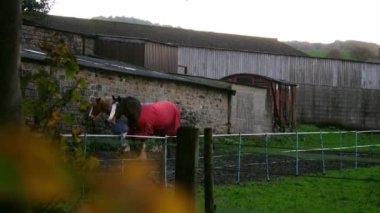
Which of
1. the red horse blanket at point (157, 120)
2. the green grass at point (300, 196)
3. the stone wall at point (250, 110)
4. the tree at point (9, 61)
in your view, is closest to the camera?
the tree at point (9, 61)

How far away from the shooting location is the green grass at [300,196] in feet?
29.3

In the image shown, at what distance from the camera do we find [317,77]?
38.0 metres

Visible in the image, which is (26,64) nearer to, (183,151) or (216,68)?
(183,151)

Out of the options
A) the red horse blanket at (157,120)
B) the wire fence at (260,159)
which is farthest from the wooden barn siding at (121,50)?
the red horse blanket at (157,120)

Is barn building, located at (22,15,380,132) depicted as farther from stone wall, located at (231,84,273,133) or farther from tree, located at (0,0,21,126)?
tree, located at (0,0,21,126)

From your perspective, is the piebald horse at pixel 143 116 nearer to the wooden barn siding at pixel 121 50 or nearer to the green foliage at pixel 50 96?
the green foliage at pixel 50 96

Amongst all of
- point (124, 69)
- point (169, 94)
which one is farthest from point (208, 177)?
point (169, 94)

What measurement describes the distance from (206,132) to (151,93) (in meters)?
14.8

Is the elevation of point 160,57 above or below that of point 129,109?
above

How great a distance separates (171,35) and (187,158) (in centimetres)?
3928

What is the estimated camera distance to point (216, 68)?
1467 inches

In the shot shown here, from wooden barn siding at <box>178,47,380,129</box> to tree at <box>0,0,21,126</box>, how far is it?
3186 centimetres

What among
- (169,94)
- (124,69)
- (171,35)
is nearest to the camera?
(124,69)

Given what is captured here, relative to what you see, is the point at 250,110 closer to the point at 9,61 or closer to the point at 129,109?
the point at 129,109
